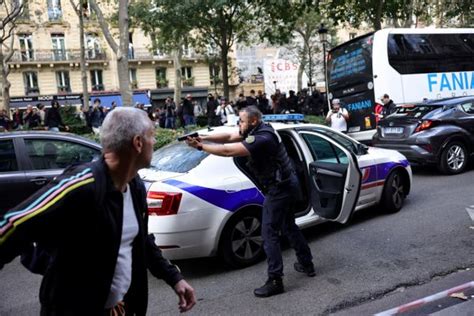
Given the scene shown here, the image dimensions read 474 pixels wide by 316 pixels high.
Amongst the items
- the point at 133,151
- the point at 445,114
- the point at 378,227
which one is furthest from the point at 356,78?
the point at 133,151

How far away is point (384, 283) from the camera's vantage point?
434cm

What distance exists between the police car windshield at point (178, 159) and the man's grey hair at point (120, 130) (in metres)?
2.86

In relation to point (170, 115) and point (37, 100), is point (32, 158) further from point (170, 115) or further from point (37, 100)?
point (37, 100)

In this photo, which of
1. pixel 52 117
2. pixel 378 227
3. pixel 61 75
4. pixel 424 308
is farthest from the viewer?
pixel 61 75

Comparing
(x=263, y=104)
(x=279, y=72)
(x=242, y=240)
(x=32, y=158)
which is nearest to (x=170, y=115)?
(x=263, y=104)

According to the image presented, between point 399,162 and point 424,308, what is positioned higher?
point 399,162

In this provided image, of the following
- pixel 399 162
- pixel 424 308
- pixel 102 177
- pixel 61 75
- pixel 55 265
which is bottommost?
pixel 424 308

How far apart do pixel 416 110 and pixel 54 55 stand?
40290 mm

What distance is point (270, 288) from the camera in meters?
4.20

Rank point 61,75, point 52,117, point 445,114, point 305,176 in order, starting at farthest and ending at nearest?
point 61,75, point 52,117, point 445,114, point 305,176

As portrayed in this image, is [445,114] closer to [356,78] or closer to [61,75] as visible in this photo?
[356,78]

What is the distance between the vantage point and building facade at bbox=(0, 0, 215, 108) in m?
41.7

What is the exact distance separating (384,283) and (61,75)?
44.1m

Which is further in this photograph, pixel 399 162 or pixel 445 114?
pixel 445 114
